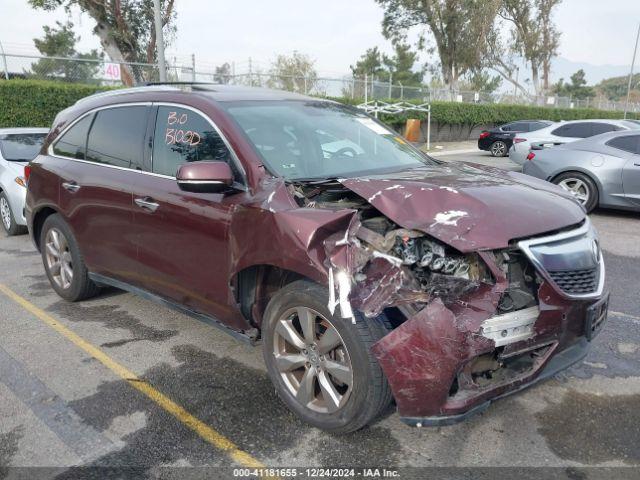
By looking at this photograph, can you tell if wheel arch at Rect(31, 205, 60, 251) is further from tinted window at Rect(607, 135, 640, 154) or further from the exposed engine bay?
tinted window at Rect(607, 135, 640, 154)

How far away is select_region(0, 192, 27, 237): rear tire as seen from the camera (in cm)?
766

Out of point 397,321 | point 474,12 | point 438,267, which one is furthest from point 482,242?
point 474,12

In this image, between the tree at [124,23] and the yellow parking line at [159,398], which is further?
the tree at [124,23]

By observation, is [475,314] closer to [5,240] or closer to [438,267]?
[438,267]

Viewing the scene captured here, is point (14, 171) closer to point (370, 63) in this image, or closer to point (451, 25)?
point (451, 25)

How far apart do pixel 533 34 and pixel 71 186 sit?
44.7 meters

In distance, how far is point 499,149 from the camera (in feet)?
65.5

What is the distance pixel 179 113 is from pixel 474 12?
114 ft

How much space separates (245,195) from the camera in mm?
3152

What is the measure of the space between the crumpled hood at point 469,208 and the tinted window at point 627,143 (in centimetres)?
628

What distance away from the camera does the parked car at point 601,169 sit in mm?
8305

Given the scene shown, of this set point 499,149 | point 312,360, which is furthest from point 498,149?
point 312,360

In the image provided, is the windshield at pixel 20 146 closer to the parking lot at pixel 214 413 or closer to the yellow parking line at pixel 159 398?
the yellow parking line at pixel 159 398

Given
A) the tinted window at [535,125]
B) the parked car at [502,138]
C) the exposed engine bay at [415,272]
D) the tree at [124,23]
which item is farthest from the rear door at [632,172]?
the tree at [124,23]
